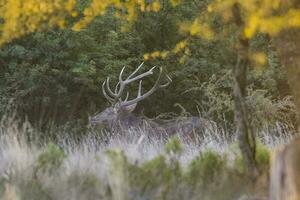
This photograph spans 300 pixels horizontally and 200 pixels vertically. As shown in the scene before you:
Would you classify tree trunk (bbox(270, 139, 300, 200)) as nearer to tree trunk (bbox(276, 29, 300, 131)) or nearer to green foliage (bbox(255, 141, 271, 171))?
green foliage (bbox(255, 141, 271, 171))

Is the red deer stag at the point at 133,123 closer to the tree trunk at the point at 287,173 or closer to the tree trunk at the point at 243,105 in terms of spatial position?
the tree trunk at the point at 243,105

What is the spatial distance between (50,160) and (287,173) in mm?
3101

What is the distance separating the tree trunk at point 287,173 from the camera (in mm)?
5555

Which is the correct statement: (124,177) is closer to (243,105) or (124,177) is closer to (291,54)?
(243,105)

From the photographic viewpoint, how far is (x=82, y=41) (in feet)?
65.7

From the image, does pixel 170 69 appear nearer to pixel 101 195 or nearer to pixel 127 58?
pixel 127 58

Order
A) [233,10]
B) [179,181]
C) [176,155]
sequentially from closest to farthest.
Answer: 1. [233,10]
2. [179,181]
3. [176,155]

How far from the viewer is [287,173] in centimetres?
566

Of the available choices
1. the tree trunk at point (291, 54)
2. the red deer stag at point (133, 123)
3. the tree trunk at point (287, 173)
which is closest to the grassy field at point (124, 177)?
the tree trunk at point (291, 54)

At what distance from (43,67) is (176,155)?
39.3 feet

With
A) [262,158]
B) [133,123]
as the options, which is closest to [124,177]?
[262,158]

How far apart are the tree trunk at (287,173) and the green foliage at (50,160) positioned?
9.22ft

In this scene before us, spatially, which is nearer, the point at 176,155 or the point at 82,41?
the point at 176,155

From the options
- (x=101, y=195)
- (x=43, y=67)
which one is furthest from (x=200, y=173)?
(x=43, y=67)
